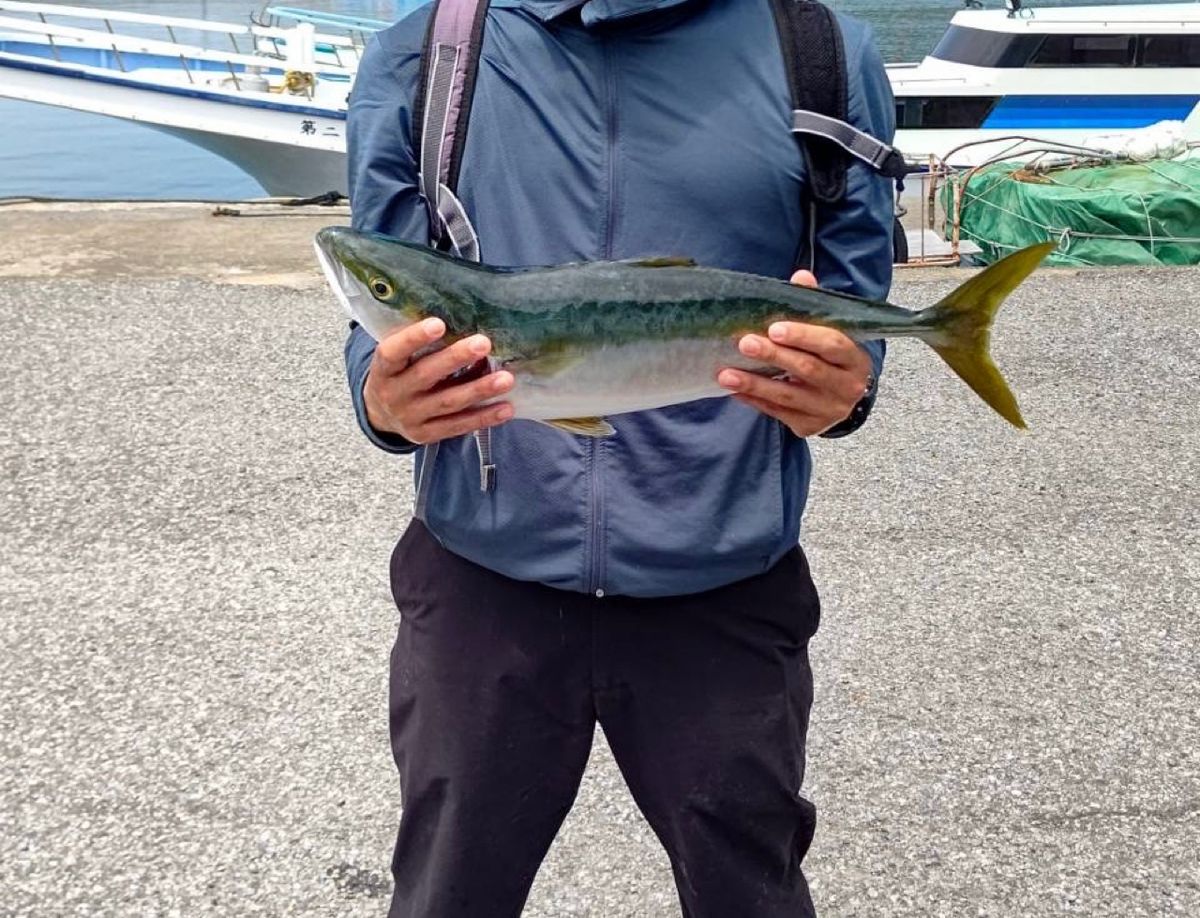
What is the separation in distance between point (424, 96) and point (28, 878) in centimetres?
235

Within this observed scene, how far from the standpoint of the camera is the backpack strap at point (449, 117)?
6.06 feet

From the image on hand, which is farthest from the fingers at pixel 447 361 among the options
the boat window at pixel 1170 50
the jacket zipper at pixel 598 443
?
the boat window at pixel 1170 50

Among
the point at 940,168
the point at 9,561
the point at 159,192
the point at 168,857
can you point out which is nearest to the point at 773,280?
the point at 168,857

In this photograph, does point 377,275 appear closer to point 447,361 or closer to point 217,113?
point 447,361

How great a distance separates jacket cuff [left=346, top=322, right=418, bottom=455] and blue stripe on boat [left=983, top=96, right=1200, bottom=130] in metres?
15.4

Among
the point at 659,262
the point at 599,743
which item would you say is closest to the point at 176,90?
the point at 599,743

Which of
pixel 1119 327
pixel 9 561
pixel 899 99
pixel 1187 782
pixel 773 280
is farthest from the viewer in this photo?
pixel 899 99

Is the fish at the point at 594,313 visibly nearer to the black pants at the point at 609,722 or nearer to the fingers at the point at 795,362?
the fingers at the point at 795,362

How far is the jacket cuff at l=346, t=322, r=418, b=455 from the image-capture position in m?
1.87

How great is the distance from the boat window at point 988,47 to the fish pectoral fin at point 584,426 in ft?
50.0

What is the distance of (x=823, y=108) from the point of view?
1.83m

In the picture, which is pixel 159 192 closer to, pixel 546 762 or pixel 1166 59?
pixel 1166 59

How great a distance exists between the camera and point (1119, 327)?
7.25 metres

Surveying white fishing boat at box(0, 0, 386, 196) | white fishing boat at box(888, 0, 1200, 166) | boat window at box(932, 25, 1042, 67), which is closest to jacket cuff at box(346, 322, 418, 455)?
white fishing boat at box(0, 0, 386, 196)
